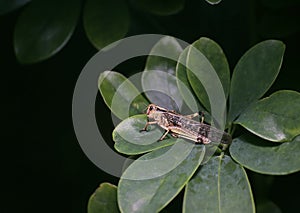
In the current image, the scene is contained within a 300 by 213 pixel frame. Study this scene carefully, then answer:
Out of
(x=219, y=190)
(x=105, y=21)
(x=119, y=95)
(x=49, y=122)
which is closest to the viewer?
(x=219, y=190)

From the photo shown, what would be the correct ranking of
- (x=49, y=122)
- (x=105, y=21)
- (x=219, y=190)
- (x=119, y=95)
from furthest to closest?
1. (x=49, y=122)
2. (x=105, y=21)
3. (x=119, y=95)
4. (x=219, y=190)

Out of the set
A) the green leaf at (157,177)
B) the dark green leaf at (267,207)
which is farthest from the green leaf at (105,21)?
the dark green leaf at (267,207)

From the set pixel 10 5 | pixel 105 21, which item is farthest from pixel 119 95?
pixel 10 5

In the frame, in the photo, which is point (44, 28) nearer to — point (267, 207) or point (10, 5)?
point (10, 5)

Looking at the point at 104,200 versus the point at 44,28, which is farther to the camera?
the point at 44,28

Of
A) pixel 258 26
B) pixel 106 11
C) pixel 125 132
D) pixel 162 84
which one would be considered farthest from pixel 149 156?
pixel 258 26

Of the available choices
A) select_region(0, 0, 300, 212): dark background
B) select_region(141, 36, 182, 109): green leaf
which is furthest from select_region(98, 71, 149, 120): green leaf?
select_region(0, 0, 300, 212): dark background
